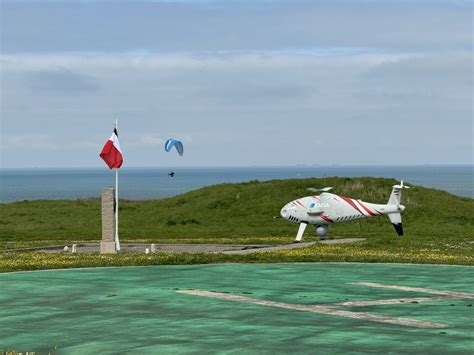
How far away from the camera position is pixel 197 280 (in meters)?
24.7

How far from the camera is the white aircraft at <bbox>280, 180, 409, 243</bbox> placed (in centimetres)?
4072

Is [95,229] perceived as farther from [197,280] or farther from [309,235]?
[197,280]

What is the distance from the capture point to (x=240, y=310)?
1886 centimetres

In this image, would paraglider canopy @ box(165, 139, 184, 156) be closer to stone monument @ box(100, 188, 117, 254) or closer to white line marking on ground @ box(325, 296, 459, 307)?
stone monument @ box(100, 188, 117, 254)

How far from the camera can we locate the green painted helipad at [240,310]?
15172mm

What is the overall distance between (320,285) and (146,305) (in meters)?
5.47

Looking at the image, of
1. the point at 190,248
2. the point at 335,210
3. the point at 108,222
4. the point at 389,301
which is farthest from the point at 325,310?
the point at 335,210

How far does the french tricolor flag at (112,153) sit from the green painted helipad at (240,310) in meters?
9.82

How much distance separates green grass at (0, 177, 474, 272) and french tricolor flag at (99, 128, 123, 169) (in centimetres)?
651

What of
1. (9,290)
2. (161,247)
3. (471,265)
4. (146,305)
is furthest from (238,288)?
(161,247)

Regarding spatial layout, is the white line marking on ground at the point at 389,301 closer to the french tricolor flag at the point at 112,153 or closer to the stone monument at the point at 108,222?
the stone monument at the point at 108,222

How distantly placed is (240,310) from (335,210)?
23126 millimetres

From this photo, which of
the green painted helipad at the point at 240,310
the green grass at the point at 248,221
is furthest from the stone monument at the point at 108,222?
the green painted helipad at the point at 240,310

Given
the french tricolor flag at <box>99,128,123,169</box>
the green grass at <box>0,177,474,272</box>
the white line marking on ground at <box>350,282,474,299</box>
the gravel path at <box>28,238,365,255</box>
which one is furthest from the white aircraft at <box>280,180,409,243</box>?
the white line marking on ground at <box>350,282,474,299</box>
